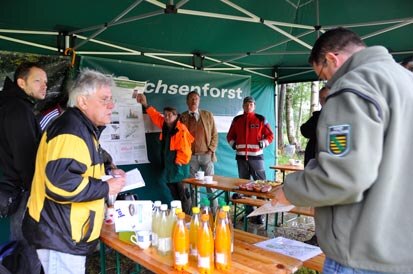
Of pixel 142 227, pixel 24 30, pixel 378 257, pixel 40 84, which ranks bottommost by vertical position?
pixel 142 227

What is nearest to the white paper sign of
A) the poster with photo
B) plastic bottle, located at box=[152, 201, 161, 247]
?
plastic bottle, located at box=[152, 201, 161, 247]

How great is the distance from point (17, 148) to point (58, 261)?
2.40ft

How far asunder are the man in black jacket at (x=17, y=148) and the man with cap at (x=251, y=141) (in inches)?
122

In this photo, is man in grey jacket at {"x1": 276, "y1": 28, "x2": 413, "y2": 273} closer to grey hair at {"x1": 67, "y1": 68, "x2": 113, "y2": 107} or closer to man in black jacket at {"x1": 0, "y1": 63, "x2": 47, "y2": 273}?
grey hair at {"x1": 67, "y1": 68, "x2": 113, "y2": 107}

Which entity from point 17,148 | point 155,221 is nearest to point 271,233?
point 155,221

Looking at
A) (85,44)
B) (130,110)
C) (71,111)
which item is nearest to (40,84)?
(71,111)

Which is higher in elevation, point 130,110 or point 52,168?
point 130,110

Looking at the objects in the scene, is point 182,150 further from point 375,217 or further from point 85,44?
point 375,217

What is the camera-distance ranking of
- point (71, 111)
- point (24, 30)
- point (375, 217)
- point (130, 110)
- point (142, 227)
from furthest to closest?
point (130, 110), point (24, 30), point (142, 227), point (71, 111), point (375, 217)

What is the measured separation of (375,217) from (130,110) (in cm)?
343

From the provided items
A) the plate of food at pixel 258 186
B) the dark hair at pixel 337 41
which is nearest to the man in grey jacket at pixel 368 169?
the dark hair at pixel 337 41

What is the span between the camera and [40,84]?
6.84ft

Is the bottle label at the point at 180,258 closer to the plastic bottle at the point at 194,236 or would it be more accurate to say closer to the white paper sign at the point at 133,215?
the plastic bottle at the point at 194,236

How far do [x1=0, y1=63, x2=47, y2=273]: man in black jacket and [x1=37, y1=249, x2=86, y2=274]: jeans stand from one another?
1.47 ft
